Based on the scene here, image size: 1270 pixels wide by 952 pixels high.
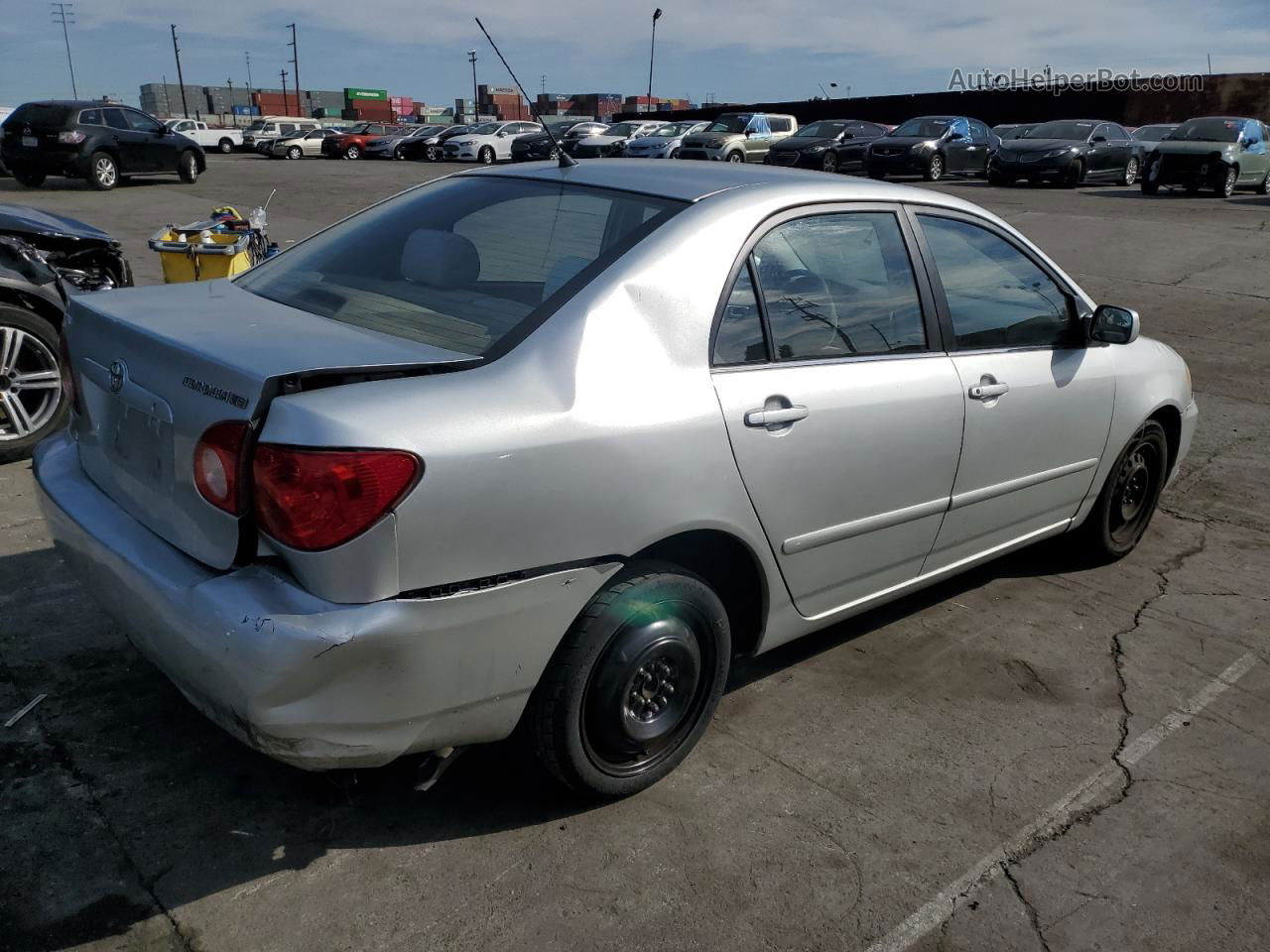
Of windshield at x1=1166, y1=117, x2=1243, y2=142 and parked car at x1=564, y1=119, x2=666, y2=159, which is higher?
windshield at x1=1166, y1=117, x2=1243, y2=142

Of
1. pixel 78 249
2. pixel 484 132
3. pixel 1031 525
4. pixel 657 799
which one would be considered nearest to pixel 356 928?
pixel 657 799

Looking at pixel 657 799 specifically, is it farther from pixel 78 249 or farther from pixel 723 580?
pixel 78 249

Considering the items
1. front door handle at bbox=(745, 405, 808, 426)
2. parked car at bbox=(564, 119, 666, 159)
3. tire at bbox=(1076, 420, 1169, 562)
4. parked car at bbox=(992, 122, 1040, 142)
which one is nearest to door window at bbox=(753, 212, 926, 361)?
front door handle at bbox=(745, 405, 808, 426)

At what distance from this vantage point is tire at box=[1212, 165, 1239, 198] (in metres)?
21.0

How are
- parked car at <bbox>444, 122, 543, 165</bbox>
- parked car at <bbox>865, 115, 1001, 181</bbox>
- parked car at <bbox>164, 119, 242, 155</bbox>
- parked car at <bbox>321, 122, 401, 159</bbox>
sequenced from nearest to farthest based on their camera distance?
parked car at <bbox>865, 115, 1001, 181</bbox> < parked car at <bbox>444, 122, 543, 165</bbox> < parked car at <bbox>321, 122, 401, 159</bbox> < parked car at <bbox>164, 119, 242, 155</bbox>

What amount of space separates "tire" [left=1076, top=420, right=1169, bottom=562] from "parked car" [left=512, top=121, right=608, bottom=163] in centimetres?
2851

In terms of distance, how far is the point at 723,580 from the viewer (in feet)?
10.4

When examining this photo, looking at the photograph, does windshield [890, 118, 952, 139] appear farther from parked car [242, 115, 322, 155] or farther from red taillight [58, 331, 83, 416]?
parked car [242, 115, 322, 155]

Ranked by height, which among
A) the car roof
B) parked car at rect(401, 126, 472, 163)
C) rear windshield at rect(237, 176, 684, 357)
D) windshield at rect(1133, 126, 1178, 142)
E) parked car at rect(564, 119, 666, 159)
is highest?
the car roof

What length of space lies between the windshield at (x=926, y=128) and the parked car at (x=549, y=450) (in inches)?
878

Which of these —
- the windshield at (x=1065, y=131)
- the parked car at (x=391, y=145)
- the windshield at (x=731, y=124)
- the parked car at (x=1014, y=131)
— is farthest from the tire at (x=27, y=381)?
the parked car at (x=391, y=145)

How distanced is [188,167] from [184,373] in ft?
75.5

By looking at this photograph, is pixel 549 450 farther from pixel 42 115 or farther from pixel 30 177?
pixel 30 177

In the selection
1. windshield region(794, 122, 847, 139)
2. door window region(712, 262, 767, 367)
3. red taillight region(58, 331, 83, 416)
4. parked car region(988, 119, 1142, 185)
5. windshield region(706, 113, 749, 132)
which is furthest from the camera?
windshield region(706, 113, 749, 132)
